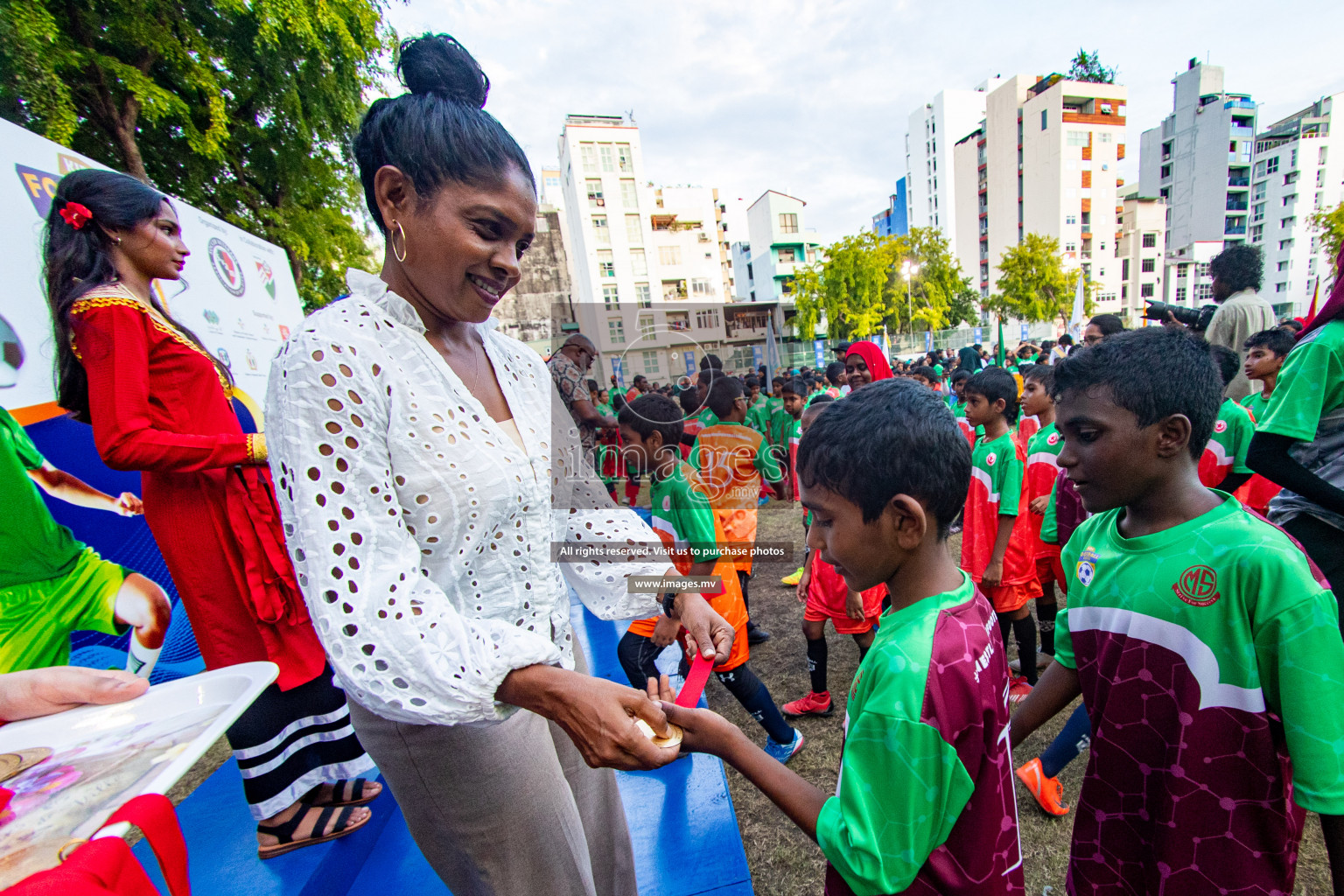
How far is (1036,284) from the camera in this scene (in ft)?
85.5

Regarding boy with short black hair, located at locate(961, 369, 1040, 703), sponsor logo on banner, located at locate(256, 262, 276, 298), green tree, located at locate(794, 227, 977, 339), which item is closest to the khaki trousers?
boy with short black hair, located at locate(961, 369, 1040, 703)

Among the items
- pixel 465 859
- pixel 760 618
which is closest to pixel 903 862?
pixel 465 859

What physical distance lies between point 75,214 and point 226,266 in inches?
138

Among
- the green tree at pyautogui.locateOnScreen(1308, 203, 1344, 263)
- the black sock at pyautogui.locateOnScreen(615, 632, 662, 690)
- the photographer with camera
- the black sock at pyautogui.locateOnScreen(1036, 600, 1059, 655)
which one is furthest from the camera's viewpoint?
the green tree at pyautogui.locateOnScreen(1308, 203, 1344, 263)

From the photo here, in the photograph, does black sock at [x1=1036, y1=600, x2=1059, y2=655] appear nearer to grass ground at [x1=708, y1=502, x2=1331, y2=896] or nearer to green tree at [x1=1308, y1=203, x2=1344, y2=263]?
grass ground at [x1=708, y1=502, x2=1331, y2=896]

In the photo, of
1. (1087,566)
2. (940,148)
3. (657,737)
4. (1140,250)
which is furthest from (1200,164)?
(657,737)

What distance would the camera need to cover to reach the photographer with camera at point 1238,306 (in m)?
3.60

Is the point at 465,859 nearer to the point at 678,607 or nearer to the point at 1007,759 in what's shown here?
the point at 678,607

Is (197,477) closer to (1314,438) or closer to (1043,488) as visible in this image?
(1314,438)

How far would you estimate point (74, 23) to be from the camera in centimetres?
689

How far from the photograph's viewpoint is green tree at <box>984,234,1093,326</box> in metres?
25.9

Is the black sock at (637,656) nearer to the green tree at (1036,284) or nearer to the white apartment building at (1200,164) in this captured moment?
the green tree at (1036,284)

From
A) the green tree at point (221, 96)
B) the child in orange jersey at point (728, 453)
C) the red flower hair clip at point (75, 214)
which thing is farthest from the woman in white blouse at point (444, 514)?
the green tree at point (221, 96)

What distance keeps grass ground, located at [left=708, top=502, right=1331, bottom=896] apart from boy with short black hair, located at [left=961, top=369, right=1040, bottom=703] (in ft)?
1.56
